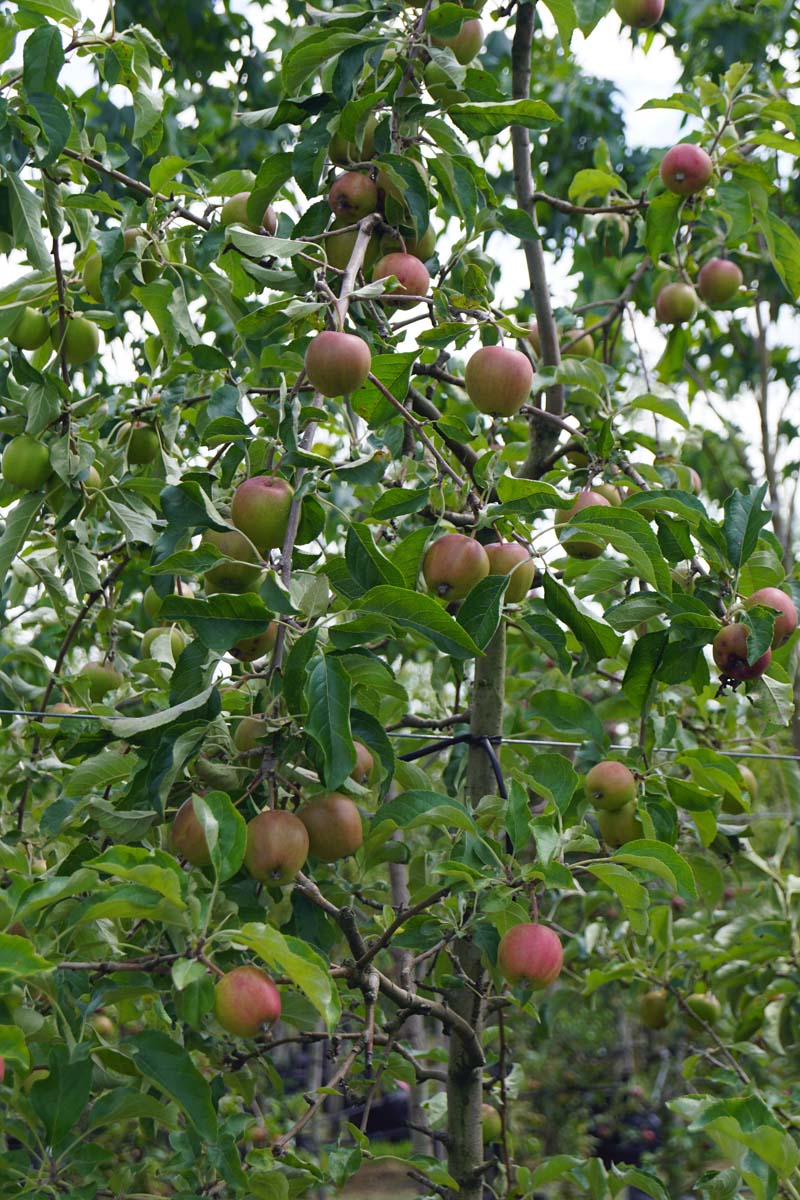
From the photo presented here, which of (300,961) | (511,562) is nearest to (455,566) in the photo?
(511,562)

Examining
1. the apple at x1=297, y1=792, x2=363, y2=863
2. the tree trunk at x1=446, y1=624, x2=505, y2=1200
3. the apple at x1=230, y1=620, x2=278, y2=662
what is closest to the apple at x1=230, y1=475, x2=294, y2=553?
the apple at x1=230, y1=620, x2=278, y2=662

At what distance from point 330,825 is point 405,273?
0.51 metres

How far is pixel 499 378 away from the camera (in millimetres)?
1087

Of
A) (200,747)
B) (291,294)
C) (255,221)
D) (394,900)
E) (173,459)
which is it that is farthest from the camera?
(394,900)

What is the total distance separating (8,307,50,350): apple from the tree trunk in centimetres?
63

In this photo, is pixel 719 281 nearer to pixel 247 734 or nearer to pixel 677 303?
pixel 677 303

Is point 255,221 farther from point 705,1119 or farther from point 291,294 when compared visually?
point 705,1119

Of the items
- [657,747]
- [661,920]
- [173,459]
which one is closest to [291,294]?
[173,459]

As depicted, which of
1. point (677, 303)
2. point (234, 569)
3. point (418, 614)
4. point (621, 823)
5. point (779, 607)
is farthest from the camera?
point (677, 303)

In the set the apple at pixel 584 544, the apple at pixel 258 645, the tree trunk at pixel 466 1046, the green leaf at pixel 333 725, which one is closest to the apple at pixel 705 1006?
the tree trunk at pixel 466 1046

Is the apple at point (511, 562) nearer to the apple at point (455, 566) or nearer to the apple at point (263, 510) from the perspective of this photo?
the apple at point (455, 566)

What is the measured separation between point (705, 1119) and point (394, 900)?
0.78 metres

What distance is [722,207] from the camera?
1481 millimetres

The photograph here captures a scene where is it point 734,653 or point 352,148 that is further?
point 352,148
